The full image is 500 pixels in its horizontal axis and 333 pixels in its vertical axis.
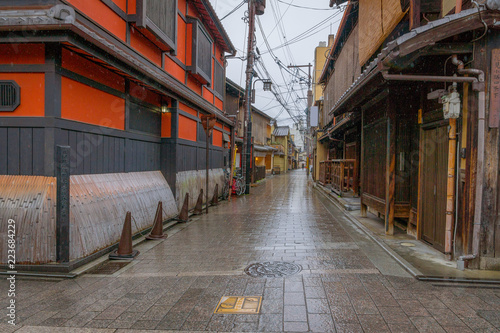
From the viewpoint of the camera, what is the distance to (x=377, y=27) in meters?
9.45

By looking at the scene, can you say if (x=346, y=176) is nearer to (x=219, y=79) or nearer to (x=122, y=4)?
(x=219, y=79)

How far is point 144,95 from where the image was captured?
9.04 m

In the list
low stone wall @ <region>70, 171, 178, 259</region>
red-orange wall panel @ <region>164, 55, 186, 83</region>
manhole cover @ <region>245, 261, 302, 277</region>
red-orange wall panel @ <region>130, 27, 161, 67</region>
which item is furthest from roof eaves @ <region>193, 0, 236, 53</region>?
manhole cover @ <region>245, 261, 302, 277</region>

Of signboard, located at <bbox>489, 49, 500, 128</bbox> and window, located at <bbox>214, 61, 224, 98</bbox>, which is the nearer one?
signboard, located at <bbox>489, 49, 500, 128</bbox>

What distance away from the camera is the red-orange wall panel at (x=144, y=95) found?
8.40 meters

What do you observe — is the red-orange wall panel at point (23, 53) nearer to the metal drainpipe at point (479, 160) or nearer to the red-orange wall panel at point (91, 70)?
the red-orange wall panel at point (91, 70)

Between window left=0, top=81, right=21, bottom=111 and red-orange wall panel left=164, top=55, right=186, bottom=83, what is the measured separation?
536 cm

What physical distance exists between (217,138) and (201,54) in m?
5.15

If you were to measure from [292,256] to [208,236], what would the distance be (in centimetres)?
281

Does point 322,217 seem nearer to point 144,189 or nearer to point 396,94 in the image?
point 396,94

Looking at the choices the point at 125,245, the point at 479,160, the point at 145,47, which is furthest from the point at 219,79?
the point at 479,160

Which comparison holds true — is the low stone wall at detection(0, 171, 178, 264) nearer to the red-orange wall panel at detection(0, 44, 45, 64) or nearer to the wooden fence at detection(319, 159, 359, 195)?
the red-orange wall panel at detection(0, 44, 45, 64)

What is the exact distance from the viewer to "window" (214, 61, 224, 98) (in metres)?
16.6

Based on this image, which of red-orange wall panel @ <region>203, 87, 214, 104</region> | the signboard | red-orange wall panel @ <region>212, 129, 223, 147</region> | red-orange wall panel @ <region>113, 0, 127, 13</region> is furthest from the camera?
red-orange wall panel @ <region>212, 129, 223, 147</region>
